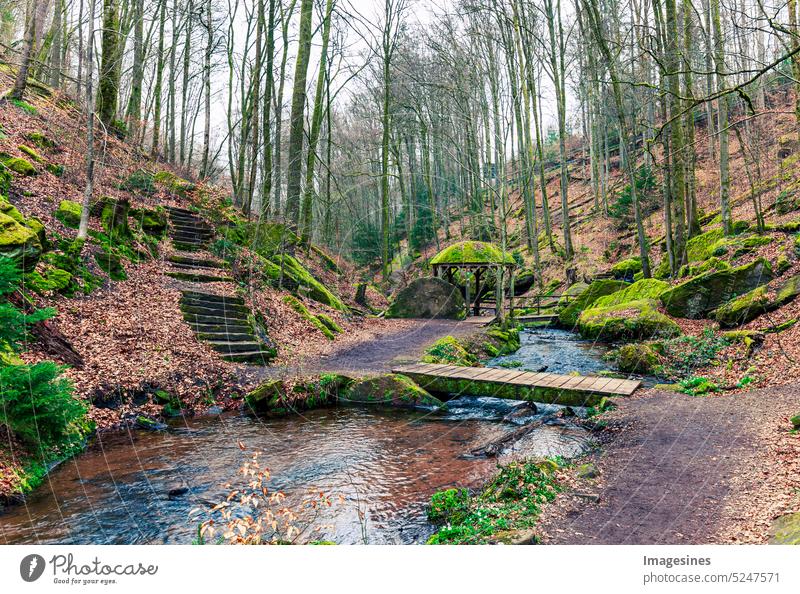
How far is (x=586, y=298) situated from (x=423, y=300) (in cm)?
597

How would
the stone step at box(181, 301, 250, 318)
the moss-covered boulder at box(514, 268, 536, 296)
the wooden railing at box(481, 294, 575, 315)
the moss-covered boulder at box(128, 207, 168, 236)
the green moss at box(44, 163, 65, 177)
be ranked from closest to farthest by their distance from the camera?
the stone step at box(181, 301, 250, 318), the green moss at box(44, 163, 65, 177), the moss-covered boulder at box(128, 207, 168, 236), the wooden railing at box(481, 294, 575, 315), the moss-covered boulder at box(514, 268, 536, 296)

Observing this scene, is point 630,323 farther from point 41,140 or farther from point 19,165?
point 41,140

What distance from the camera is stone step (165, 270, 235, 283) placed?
10688 millimetres

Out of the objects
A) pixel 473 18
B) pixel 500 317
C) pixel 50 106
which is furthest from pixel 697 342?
pixel 50 106

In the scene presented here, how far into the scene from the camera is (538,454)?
5434 mm

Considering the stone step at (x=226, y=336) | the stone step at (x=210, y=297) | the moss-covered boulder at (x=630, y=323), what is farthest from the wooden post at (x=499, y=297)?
the stone step at (x=210, y=297)

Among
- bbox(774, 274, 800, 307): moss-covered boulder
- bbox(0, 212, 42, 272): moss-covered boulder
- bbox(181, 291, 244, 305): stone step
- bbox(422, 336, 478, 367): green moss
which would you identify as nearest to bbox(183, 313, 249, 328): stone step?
bbox(181, 291, 244, 305): stone step

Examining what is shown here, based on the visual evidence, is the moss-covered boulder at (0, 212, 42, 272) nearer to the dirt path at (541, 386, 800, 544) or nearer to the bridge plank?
the bridge plank

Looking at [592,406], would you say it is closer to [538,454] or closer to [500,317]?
[538,454]

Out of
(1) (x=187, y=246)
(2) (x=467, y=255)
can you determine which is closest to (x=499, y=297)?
(2) (x=467, y=255)

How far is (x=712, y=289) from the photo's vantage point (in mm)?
10375

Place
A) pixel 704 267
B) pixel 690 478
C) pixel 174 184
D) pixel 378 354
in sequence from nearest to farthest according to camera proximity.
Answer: pixel 690 478, pixel 378 354, pixel 704 267, pixel 174 184

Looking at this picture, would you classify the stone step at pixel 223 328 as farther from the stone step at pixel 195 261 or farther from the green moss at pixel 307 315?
the stone step at pixel 195 261

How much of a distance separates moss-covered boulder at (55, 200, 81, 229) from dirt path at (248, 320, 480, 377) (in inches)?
196
